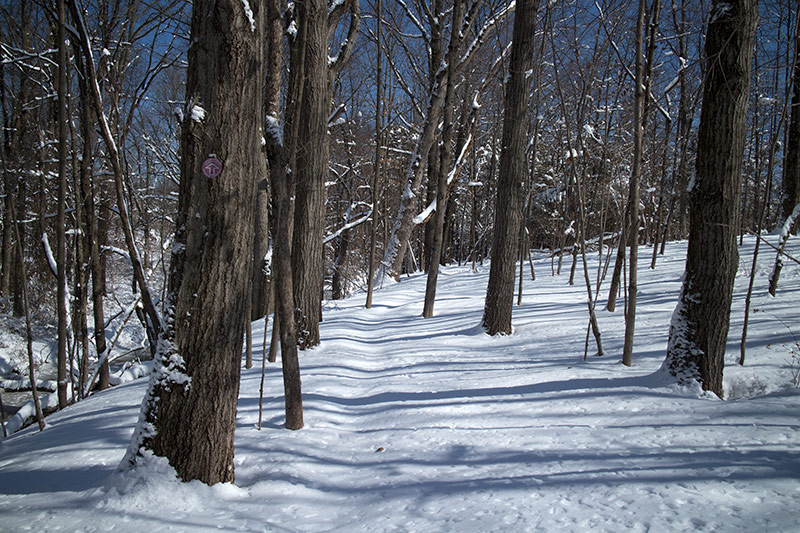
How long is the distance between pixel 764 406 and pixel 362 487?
9.76 feet

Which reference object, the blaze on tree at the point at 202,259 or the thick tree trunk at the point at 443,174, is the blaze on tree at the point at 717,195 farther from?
the thick tree trunk at the point at 443,174

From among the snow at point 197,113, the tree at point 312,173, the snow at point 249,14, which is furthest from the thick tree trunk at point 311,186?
the snow at point 197,113

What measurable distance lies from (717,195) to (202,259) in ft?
14.1

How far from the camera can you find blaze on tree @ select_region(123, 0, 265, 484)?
271cm

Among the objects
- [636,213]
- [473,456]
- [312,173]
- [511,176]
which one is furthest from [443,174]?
[473,456]

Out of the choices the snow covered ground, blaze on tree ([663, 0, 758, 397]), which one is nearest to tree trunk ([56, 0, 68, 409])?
the snow covered ground

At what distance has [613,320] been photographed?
23.0ft

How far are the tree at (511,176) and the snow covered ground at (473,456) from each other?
4.71 ft

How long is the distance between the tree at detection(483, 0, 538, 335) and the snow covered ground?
1435 mm

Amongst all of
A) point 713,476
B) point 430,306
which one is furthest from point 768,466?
point 430,306

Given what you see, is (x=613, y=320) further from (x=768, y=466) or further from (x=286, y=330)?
(x=286, y=330)

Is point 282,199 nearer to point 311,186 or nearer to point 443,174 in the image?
point 311,186

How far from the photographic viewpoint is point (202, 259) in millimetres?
2729

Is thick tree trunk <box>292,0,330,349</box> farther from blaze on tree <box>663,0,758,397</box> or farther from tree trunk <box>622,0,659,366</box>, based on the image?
blaze on tree <box>663,0,758,397</box>
